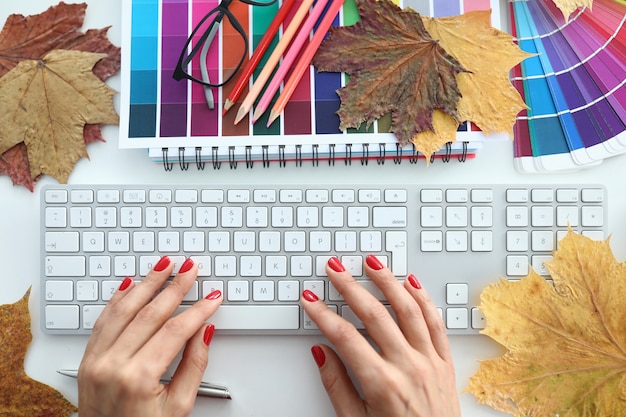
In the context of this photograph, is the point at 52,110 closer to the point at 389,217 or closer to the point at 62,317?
the point at 62,317

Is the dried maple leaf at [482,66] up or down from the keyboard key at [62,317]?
up

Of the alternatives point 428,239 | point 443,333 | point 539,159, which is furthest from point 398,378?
point 539,159

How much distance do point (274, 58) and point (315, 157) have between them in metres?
0.17

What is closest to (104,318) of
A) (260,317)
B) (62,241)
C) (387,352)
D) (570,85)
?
(62,241)

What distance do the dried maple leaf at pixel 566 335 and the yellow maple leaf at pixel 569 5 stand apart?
355mm

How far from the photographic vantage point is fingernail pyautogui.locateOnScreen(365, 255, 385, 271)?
777mm

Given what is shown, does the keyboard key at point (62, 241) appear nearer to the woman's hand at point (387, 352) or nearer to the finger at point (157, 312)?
the finger at point (157, 312)

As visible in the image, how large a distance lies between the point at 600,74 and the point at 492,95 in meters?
0.19

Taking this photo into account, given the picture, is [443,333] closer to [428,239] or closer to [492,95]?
[428,239]

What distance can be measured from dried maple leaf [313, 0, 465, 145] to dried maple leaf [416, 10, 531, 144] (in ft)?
0.07

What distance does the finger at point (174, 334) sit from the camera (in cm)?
74

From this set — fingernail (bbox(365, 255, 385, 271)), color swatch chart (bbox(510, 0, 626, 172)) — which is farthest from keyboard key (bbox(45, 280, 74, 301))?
color swatch chart (bbox(510, 0, 626, 172))

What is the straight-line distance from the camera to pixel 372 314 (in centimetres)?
76

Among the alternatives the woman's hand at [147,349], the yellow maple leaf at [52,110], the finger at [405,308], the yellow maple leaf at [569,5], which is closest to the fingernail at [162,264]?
the woman's hand at [147,349]
